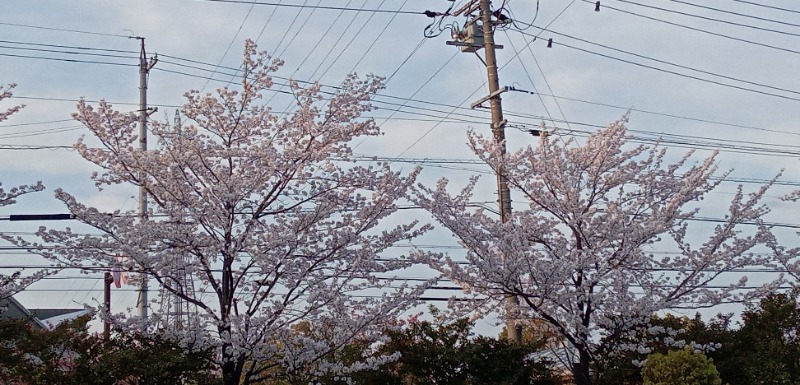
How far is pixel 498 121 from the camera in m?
13.1

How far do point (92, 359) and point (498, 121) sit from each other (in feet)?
23.8

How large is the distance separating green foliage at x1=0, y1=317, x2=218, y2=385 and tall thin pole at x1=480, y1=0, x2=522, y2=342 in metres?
4.47

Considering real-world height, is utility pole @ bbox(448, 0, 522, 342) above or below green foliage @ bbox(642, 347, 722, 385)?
above

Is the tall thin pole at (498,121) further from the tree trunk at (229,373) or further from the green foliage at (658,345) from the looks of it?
the tree trunk at (229,373)

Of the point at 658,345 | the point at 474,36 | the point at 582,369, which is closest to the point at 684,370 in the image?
the point at 582,369

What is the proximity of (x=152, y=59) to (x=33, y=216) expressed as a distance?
6946mm

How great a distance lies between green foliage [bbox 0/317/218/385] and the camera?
8.93 metres

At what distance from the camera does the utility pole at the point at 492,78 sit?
1210cm

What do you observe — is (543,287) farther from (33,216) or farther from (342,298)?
(33,216)

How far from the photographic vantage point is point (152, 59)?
21.5 meters

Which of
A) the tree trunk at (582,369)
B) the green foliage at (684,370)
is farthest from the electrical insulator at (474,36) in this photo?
the green foliage at (684,370)

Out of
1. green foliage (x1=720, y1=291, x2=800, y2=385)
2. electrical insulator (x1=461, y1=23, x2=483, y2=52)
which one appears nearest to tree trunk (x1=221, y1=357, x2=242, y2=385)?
green foliage (x1=720, y1=291, x2=800, y2=385)

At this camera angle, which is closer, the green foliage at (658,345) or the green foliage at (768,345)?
the green foliage at (658,345)

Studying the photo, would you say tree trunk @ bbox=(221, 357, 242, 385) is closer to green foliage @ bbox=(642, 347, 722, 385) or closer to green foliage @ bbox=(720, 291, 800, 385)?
green foliage @ bbox=(642, 347, 722, 385)
